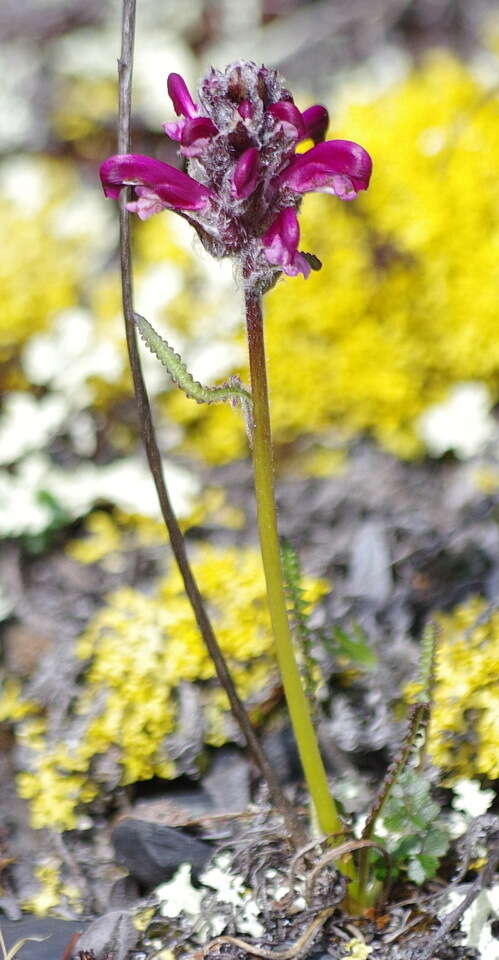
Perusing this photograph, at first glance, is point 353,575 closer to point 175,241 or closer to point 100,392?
point 100,392

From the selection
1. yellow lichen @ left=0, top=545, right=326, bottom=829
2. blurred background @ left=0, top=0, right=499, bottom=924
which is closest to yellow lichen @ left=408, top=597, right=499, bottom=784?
blurred background @ left=0, top=0, right=499, bottom=924

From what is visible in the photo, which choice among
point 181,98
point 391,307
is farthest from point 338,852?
point 391,307

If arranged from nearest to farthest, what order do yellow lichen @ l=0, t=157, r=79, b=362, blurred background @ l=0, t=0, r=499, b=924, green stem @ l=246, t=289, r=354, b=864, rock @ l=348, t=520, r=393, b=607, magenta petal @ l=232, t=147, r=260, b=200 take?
1. magenta petal @ l=232, t=147, r=260, b=200
2. green stem @ l=246, t=289, r=354, b=864
3. blurred background @ l=0, t=0, r=499, b=924
4. rock @ l=348, t=520, r=393, b=607
5. yellow lichen @ l=0, t=157, r=79, b=362

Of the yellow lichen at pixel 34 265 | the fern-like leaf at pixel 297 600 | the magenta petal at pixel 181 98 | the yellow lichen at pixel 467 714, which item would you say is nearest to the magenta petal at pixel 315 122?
the magenta petal at pixel 181 98

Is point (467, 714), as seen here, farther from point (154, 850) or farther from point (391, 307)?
point (391, 307)

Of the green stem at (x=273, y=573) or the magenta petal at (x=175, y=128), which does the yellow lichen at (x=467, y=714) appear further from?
the magenta petal at (x=175, y=128)

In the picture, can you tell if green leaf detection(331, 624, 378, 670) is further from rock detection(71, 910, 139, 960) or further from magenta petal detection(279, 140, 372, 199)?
magenta petal detection(279, 140, 372, 199)

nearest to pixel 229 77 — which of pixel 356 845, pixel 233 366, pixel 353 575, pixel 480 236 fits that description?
pixel 356 845
